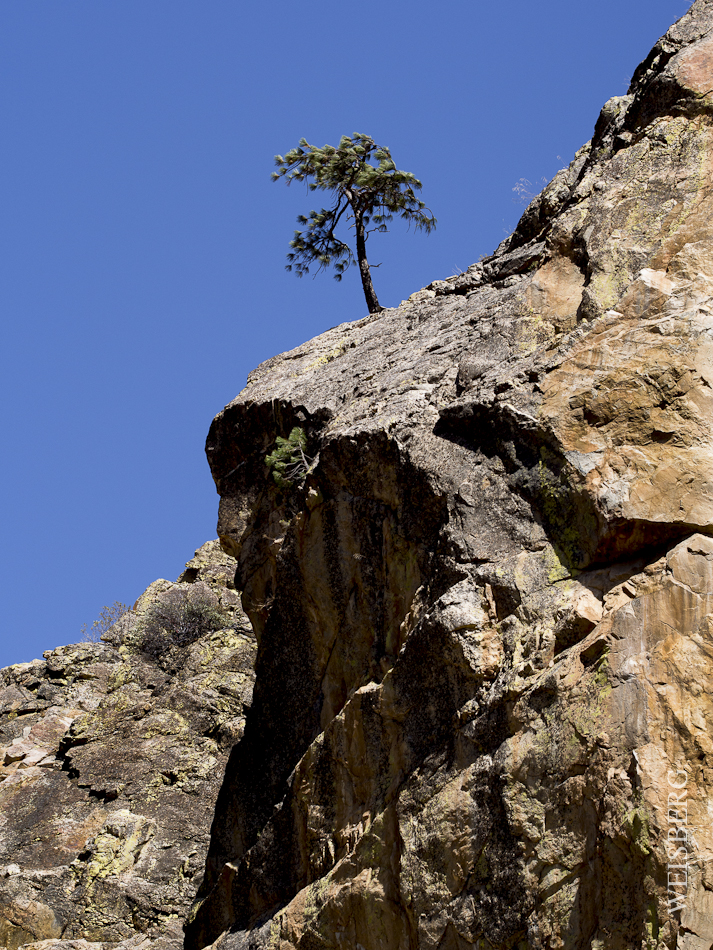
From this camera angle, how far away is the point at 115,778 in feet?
49.5

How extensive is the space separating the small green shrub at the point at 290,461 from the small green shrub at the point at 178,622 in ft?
26.8

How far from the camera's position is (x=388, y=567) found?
8.98 meters

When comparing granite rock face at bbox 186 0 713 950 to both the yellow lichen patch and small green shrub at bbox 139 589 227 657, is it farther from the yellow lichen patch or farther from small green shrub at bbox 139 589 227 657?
small green shrub at bbox 139 589 227 657

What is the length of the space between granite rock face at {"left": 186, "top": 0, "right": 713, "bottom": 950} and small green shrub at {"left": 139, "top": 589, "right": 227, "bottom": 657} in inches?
279

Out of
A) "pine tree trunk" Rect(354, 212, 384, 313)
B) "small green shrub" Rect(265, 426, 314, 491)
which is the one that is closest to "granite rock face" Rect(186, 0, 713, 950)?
"small green shrub" Rect(265, 426, 314, 491)

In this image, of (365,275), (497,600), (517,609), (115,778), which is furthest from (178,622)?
(517,609)

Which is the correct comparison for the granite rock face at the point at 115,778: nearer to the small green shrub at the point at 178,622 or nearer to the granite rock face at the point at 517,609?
the small green shrub at the point at 178,622

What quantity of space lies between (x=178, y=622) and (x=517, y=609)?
1248cm

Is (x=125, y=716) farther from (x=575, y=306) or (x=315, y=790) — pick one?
(x=575, y=306)

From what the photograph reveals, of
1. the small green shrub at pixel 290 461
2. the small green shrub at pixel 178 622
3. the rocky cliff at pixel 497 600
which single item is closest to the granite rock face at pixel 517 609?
the rocky cliff at pixel 497 600

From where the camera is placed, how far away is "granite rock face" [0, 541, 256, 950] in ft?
43.0

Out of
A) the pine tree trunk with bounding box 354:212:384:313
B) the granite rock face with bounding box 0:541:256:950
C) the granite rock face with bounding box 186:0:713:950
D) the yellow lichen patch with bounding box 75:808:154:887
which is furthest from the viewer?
the pine tree trunk with bounding box 354:212:384:313

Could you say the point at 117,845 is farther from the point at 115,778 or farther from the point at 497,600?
the point at 497,600

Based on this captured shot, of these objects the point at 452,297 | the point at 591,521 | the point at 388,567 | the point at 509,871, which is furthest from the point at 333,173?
the point at 509,871
